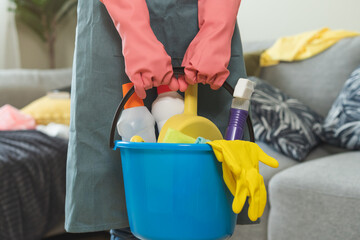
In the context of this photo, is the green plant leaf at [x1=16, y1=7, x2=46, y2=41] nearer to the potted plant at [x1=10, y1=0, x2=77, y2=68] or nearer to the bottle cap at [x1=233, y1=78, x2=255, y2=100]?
the potted plant at [x1=10, y1=0, x2=77, y2=68]

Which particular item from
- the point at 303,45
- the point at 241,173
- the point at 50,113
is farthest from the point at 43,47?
the point at 241,173

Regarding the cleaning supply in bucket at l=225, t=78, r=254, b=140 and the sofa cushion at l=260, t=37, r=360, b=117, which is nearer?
the cleaning supply in bucket at l=225, t=78, r=254, b=140

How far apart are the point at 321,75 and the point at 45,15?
7.96 feet

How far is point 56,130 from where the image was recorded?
66.2 inches

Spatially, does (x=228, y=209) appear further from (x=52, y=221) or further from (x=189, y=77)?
(x=52, y=221)

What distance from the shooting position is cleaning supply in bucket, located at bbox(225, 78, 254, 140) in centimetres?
70

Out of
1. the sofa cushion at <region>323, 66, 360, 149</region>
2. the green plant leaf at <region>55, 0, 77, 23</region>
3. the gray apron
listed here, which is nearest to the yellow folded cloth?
the sofa cushion at <region>323, 66, 360, 149</region>

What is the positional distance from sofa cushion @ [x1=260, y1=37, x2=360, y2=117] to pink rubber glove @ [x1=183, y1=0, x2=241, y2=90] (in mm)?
1088

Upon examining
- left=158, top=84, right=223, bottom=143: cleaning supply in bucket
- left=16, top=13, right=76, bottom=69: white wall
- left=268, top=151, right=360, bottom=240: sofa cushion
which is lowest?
left=268, top=151, right=360, bottom=240: sofa cushion

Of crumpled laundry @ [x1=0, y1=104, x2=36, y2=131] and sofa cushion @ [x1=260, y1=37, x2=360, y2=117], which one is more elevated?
sofa cushion @ [x1=260, y1=37, x2=360, y2=117]

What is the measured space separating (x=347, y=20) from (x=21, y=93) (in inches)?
69.1

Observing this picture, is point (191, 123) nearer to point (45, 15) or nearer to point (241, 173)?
point (241, 173)

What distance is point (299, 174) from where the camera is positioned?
3.88 ft

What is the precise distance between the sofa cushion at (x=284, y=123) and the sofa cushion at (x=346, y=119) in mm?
61
